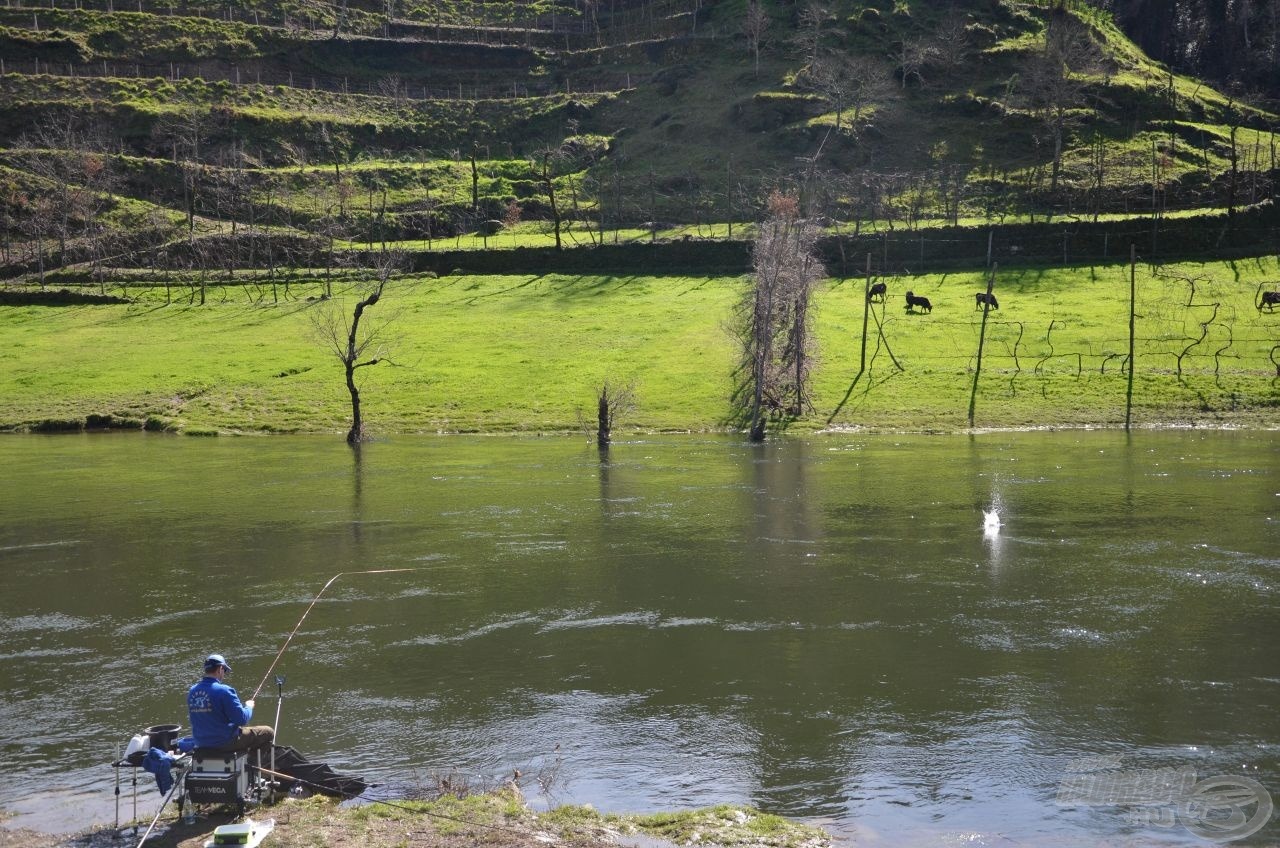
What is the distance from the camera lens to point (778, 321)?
68188 millimetres

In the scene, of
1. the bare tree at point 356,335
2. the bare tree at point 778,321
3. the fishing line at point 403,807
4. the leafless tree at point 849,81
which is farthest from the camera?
the leafless tree at point 849,81

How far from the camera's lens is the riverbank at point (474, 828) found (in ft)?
49.9

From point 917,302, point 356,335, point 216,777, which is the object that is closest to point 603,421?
point 356,335

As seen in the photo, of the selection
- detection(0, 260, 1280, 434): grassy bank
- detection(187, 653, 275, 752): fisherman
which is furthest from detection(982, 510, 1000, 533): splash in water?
detection(187, 653, 275, 752): fisherman

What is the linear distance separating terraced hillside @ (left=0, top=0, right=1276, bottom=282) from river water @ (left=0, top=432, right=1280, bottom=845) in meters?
60.8

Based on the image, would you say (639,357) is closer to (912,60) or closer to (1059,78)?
(1059,78)

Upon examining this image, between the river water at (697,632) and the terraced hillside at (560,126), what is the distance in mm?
60804

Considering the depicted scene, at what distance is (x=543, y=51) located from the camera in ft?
544

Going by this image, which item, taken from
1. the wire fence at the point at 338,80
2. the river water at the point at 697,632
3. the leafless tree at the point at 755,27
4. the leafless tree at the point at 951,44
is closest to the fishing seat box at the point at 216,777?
the river water at the point at 697,632

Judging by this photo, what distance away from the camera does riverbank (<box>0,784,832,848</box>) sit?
598 inches

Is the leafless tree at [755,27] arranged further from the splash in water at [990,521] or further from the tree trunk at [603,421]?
the splash in water at [990,521]

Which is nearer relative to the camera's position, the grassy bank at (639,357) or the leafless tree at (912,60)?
the grassy bank at (639,357)

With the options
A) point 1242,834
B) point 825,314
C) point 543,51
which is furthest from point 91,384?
point 543,51

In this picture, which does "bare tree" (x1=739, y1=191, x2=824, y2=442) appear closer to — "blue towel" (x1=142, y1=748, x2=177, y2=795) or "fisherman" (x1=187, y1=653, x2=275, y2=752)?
"fisherman" (x1=187, y1=653, x2=275, y2=752)
